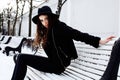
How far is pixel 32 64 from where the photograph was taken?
13.9ft

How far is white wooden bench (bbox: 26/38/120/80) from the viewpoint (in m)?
3.26

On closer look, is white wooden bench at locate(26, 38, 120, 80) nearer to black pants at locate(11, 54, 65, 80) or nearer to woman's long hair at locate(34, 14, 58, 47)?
black pants at locate(11, 54, 65, 80)

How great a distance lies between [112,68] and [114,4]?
17.4 m

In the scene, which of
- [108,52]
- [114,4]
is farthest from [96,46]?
[114,4]

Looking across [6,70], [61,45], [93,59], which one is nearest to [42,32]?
[61,45]

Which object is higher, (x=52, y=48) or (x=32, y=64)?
(x=52, y=48)

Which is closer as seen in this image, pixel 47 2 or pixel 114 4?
pixel 114 4

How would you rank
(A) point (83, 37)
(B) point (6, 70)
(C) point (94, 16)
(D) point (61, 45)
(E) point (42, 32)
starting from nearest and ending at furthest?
(A) point (83, 37) < (D) point (61, 45) < (E) point (42, 32) < (B) point (6, 70) < (C) point (94, 16)

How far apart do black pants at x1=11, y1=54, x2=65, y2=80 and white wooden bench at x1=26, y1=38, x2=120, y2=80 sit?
96 millimetres

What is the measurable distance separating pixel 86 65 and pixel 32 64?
0.88 metres

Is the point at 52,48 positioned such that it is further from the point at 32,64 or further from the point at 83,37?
the point at 83,37

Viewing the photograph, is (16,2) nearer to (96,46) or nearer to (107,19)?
(107,19)

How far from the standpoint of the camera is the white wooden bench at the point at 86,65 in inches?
128

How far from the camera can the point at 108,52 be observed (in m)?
3.18
